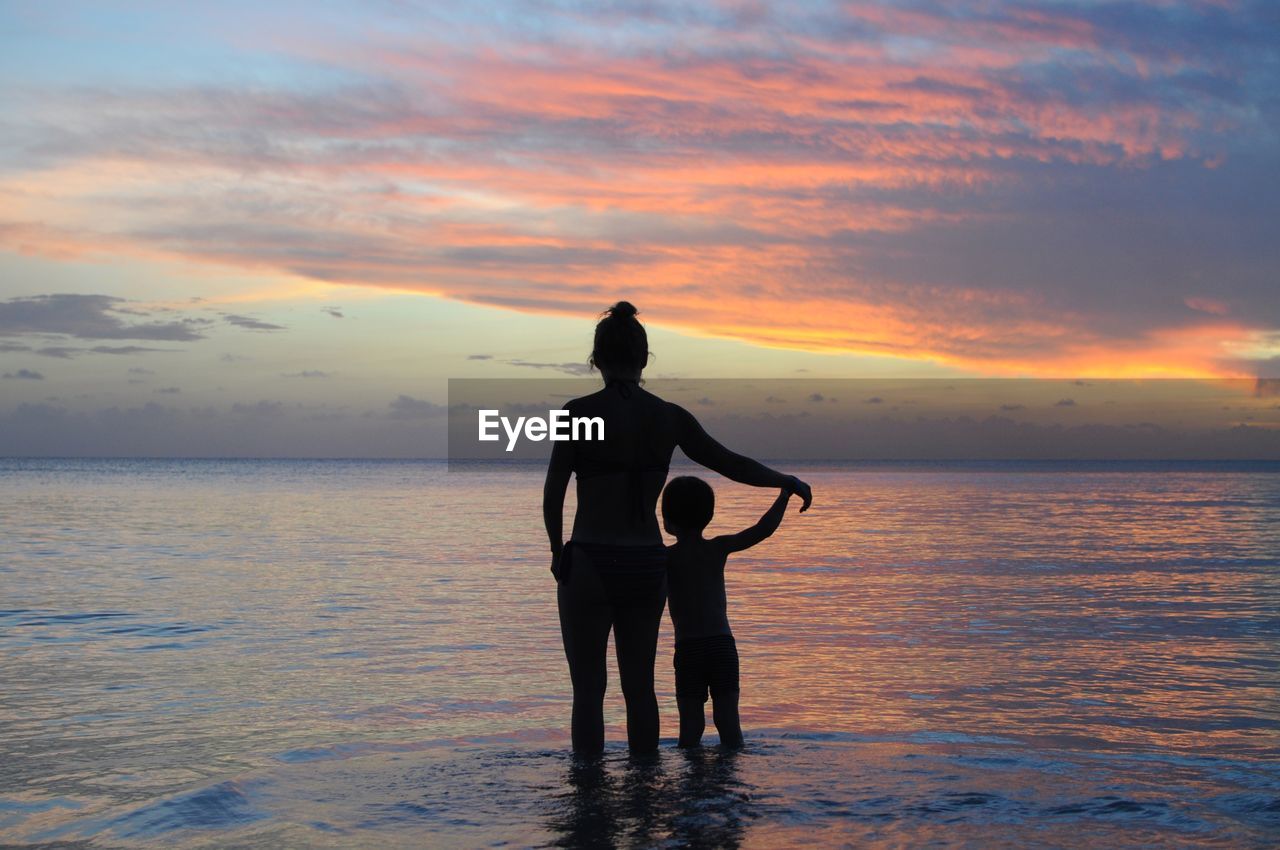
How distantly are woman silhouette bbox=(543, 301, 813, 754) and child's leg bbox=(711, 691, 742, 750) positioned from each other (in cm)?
79

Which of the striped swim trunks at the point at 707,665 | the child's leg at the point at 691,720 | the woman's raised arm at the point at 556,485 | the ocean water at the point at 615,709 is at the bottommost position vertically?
the ocean water at the point at 615,709

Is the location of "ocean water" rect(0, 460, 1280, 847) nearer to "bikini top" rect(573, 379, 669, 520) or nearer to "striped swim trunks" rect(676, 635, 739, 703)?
"striped swim trunks" rect(676, 635, 739, 703)

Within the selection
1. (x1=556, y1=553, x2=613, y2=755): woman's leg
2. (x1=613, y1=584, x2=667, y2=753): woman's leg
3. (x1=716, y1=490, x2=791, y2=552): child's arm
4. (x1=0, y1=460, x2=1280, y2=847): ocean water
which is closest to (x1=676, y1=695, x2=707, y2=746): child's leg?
(x1=0, y1=460, x2=1280, y2=847): ocean water

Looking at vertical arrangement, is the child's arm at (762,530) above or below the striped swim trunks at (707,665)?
above

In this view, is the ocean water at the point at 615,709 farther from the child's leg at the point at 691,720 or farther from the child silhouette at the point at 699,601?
the child silhouette at the point at 699,601

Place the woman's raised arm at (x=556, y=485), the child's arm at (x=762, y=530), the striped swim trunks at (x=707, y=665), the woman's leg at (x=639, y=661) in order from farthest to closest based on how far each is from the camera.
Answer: the striped swim trunks at (x=707, y=665) < the child's arm at (x=762, y=530) < the woman's leg at (x=639, y=661) < the woman's raised arm at (x=556, y=485)

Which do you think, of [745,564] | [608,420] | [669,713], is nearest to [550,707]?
[669,713]

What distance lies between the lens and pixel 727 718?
6188 mm

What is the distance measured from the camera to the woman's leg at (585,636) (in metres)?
5.28

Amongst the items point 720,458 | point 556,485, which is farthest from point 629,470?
point 720,458

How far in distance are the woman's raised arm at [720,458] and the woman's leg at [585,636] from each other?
0.76 meters

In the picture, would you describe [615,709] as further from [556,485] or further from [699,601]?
[556,485]

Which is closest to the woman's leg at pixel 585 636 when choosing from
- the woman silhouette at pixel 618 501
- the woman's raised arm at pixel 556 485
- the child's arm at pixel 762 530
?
the woman silhouette at pixel 618 501

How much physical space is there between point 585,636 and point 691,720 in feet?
Answer: 3.93
